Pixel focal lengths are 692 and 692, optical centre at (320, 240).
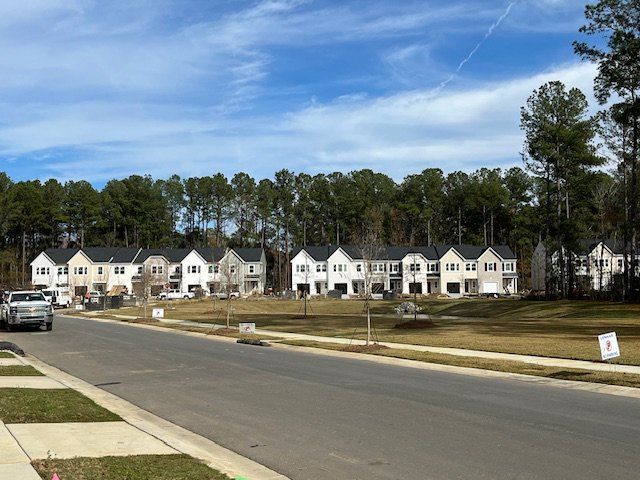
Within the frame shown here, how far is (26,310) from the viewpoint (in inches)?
1396

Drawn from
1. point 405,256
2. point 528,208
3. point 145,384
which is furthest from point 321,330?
point 528,208

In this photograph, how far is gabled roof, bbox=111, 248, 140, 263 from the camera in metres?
112

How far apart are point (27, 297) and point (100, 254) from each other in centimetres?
7822

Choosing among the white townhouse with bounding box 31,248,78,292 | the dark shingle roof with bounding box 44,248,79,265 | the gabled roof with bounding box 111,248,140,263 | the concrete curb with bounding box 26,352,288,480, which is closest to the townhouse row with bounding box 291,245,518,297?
the gabled roof with bounding box 111,248,140,263

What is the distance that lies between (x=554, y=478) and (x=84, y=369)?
15106 millimetres

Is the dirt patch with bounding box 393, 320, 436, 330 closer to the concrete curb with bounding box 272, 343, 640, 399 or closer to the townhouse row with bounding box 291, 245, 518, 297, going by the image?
the concrete curb with bounding box 272, 343, 640, 399

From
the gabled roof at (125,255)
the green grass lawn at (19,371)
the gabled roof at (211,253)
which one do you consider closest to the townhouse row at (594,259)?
the gabled roof at (211,253)

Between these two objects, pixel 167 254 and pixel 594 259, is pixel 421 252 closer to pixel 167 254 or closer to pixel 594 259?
pixel 594 259

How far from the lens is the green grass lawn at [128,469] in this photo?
7199 mm

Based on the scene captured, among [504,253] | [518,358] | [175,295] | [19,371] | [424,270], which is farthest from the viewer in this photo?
[504,253]

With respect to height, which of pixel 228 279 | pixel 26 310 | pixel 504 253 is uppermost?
pixel 504 253

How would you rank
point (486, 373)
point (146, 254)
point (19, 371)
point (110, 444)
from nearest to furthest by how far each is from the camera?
point (110, 444), point (19, 371), point (486, 373), point (146, 254)

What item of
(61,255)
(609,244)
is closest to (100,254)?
(61,255)

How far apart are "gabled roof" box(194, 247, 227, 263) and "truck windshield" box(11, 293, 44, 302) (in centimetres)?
6630
